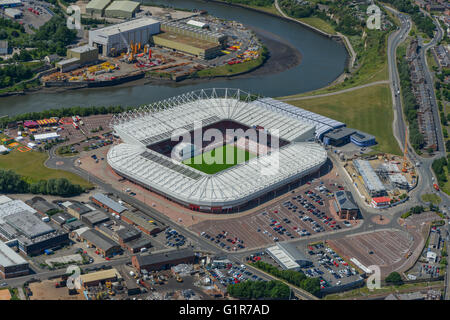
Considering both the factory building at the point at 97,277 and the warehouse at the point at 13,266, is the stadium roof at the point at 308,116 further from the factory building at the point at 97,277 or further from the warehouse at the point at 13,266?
the warehouse at the point at 13,266

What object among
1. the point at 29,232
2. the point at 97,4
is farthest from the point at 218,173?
the point at 97,4

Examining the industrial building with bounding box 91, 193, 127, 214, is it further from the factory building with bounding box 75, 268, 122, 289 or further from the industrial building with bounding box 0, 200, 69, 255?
the factory building with bounding box 75, 268, 122, 289

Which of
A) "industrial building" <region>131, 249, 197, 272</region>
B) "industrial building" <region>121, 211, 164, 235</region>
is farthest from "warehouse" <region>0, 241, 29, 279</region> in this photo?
"industrial building" <region>121, 211, 164, 235</region>

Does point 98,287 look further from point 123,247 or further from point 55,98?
point 55,98

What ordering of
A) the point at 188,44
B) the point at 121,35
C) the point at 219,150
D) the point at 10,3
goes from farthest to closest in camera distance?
the point at 10,3 → the point at 188,44 → the point at 121,35 → the point at 219,150

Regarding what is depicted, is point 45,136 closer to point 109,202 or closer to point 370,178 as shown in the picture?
point 109,202

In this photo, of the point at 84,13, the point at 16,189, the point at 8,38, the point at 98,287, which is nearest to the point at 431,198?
the point at 98,287
